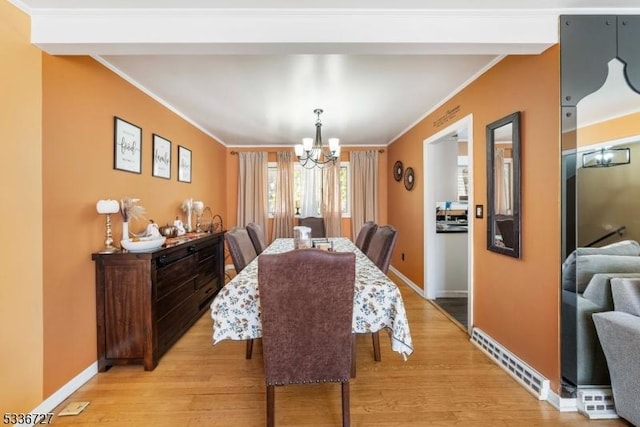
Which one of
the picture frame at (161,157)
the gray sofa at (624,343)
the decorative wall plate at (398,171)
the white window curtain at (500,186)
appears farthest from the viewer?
the decorative wall plate at (398,171)

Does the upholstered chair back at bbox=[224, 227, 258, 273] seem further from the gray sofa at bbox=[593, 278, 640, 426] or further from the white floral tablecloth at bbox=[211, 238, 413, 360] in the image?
the gray sofa at bbox=[593, 278, 640, 426]

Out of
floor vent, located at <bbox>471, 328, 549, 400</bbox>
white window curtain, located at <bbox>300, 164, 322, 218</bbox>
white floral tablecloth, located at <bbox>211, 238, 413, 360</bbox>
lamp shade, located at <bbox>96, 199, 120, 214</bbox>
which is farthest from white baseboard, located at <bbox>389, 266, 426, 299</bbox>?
lamp shade, located at <bbox>96, 199, 120, 214</bbox>

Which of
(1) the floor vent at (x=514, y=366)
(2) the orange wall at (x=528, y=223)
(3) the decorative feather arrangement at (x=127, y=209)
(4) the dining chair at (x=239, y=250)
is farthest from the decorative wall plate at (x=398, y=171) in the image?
(3) the decorative feather arrangement at (x=127, y=209)

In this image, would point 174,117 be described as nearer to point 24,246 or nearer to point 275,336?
point 24,246

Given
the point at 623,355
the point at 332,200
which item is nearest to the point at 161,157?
the point at 332,200

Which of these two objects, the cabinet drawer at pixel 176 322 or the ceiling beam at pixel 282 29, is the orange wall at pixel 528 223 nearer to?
the ceiling beam at pixel 282 29

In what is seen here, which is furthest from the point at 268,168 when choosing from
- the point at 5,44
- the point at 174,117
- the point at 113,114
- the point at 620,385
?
the point at 620,385

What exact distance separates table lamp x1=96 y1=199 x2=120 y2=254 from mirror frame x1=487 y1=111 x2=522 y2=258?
291cm

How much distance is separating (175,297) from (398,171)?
3749mm

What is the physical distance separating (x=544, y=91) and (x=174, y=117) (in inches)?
142

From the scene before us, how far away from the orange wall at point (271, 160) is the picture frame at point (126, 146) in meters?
2.79

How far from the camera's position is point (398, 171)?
4.84 metres

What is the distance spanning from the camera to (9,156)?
5.15 feet

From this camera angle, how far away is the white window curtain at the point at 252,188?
17.9 feet
